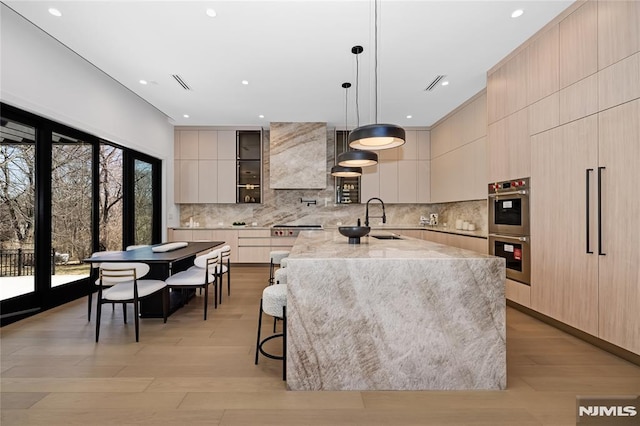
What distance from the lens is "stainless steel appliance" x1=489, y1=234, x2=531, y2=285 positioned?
3311mm

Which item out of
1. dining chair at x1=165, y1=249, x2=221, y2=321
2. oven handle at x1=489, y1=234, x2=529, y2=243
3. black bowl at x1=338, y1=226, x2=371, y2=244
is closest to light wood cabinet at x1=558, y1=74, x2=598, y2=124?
oven handle at x1=489, y1=234, x2=529, y2=243

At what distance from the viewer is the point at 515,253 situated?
3482 mm

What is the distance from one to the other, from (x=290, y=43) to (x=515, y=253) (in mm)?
3541

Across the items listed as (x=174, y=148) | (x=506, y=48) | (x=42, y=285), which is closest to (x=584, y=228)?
(x=506, y=48)

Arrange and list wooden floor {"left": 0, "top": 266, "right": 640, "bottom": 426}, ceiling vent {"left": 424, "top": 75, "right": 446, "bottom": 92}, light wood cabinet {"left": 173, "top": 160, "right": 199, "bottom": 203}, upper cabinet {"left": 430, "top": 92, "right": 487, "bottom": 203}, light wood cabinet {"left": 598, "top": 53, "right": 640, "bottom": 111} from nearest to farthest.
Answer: wooden floor {"left": 0, "top": 266, "right": 640, "bottom": 426} → light wood cabinet {"left": 598, "top": 53, "right": 640, "bottom": 111} → ceiling vent {"left": 424, "top": 75, "right": 446, "bottom": 92} → upper cabinet {"left": 430, "top": 92, "right": 487, "bottom": 203} → light wood cabinet {"left": 173, "top": 160, "right": 199, "bottom": 203}

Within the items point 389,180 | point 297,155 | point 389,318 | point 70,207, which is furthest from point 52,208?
point 389,180

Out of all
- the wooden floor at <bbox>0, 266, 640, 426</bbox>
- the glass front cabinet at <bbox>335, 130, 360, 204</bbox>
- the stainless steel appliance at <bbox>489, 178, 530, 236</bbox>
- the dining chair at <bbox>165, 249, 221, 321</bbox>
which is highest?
the glass front cabinet at <bbox>335, 130, 360, 204</bbox>

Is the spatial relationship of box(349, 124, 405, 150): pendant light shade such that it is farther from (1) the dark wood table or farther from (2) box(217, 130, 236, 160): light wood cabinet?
(2) box(217, 130, 236, 160): light wood cabinet

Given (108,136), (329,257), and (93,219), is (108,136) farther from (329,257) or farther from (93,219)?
(329,257)

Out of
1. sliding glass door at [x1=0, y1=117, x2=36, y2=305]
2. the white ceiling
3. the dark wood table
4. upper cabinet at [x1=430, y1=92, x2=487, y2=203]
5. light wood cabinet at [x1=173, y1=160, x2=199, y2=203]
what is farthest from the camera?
light wood cabinet at [x1=173, y1=160, x2=199, y2=203]

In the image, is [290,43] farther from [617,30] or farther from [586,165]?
[586,165]

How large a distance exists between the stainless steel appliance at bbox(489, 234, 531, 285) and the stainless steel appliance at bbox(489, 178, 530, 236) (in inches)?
3.0

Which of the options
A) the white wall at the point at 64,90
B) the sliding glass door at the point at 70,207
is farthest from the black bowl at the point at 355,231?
the sliding glass door at the point at 70,207

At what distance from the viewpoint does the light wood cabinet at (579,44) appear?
254 cm
